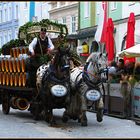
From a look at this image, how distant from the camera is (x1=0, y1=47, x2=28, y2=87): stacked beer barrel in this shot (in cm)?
1415

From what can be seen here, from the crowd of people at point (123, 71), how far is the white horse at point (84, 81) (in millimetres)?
2903

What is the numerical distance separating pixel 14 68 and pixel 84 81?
117 inches

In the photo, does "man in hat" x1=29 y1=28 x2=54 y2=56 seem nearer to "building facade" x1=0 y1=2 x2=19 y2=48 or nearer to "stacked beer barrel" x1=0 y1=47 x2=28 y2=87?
"stacked beer barrel" x1=0 y1=47 x2=28 y2=87

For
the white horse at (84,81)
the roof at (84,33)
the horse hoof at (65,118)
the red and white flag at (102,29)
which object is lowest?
the horse hoof at (65,118)

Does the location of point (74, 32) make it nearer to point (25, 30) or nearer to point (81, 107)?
point (25, 30)

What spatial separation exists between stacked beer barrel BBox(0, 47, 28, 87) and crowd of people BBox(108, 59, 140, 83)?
312cm

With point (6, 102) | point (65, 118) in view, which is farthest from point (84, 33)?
point (65, 118)

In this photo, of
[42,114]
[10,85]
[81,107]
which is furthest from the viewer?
[10,85]

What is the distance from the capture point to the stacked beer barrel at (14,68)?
14148mm

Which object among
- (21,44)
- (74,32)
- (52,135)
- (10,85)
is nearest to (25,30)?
(21,44)

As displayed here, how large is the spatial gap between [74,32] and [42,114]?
24773 millimetres

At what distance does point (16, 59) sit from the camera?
14.5m

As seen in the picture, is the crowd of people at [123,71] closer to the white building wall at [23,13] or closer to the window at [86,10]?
the window at [86,10]

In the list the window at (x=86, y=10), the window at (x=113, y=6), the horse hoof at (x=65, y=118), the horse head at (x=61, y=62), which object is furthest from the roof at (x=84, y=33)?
the horse head at (x=61, y=62)
